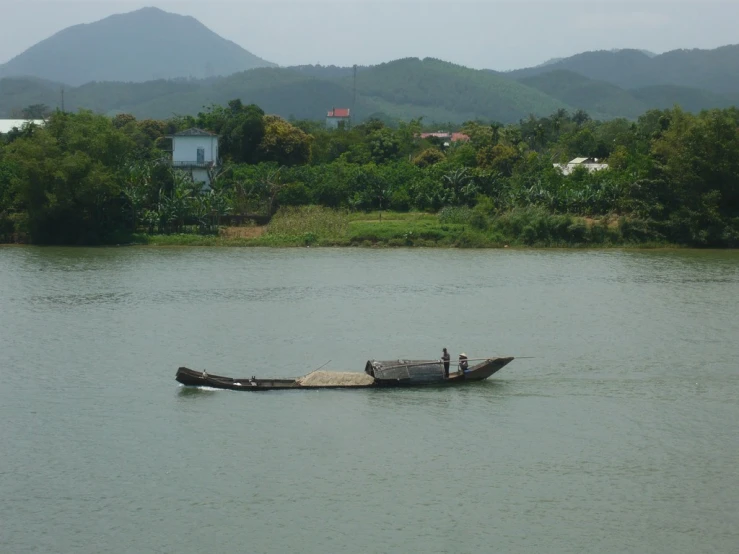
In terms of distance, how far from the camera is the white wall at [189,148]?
4625 centimetres

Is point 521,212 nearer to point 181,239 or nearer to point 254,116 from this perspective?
point 181,239

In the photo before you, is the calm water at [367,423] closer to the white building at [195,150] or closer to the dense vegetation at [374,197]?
the dense vegetation at [374,197]

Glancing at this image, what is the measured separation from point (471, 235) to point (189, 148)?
15769 millimetres

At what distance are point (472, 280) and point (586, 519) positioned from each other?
17469mm

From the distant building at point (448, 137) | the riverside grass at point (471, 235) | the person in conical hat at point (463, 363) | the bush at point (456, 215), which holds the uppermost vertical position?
the distant building at point (448, 137)

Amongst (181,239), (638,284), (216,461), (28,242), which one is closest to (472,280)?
(638,284)

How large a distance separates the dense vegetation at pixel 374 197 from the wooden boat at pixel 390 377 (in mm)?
19907

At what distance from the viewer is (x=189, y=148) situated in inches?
1827

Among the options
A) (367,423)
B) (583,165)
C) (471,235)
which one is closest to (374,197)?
(471,235)

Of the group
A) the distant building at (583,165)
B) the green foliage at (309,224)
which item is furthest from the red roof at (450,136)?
the green foliage at (309,224)

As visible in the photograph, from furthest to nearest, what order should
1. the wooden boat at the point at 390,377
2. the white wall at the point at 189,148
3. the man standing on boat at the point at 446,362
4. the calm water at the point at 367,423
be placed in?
the white wall at the point at 189,148
the man standing on boat at the point at 446,362
the wooden boat at the point at 390,377
the calm water at the point at 367,423

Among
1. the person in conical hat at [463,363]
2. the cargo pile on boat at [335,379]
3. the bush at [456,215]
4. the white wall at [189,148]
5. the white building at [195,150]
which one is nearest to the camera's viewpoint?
the cargo pile on boat at [335,379]

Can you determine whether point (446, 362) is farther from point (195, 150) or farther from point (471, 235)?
point (195, 150)

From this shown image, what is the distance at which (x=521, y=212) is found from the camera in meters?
39.5
